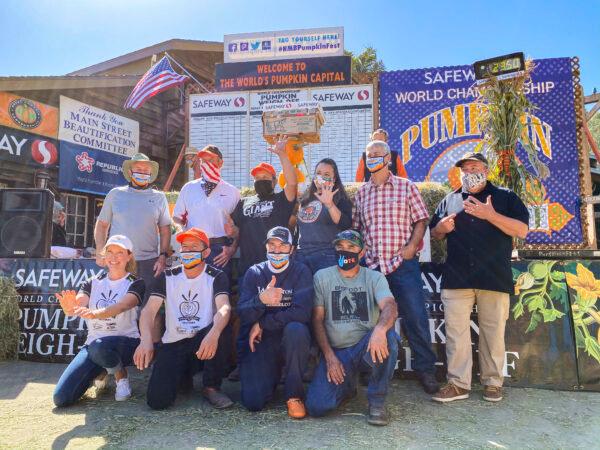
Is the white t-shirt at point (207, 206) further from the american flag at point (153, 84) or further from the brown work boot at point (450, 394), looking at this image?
the american flag at point (153, 84)

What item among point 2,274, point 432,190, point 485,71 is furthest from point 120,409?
point 485,71

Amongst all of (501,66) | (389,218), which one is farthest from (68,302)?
(501,66)

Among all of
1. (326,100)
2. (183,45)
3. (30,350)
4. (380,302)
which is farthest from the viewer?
(183,45)

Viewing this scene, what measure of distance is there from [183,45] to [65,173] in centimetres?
428

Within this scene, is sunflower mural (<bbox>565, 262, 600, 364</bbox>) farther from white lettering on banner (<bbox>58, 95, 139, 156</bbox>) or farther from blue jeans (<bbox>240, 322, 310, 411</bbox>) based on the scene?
white lettering on banner (<bbox>58, 95, 139, 156</bbox>)

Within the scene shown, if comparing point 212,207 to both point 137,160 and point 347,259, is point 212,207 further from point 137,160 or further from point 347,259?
point 347,259

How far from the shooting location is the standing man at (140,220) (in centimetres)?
420

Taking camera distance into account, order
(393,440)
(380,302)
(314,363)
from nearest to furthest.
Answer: (393,440) < (380,302) < (314,363)

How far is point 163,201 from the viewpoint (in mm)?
4430

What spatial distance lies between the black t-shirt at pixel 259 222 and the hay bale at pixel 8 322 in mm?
2672

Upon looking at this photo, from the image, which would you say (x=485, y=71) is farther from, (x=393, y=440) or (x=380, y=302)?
(x=393, y=440)

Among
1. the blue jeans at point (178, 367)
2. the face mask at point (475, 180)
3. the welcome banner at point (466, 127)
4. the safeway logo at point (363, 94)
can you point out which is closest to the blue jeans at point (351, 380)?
the blue jeans at point (178, 367)

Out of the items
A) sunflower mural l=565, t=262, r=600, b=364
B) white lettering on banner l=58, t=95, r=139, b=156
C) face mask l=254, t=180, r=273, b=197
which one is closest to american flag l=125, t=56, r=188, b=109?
white lettering on banner l=58, t=95, r=139, b=156

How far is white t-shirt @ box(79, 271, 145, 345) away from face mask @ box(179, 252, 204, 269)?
1.63 feet
